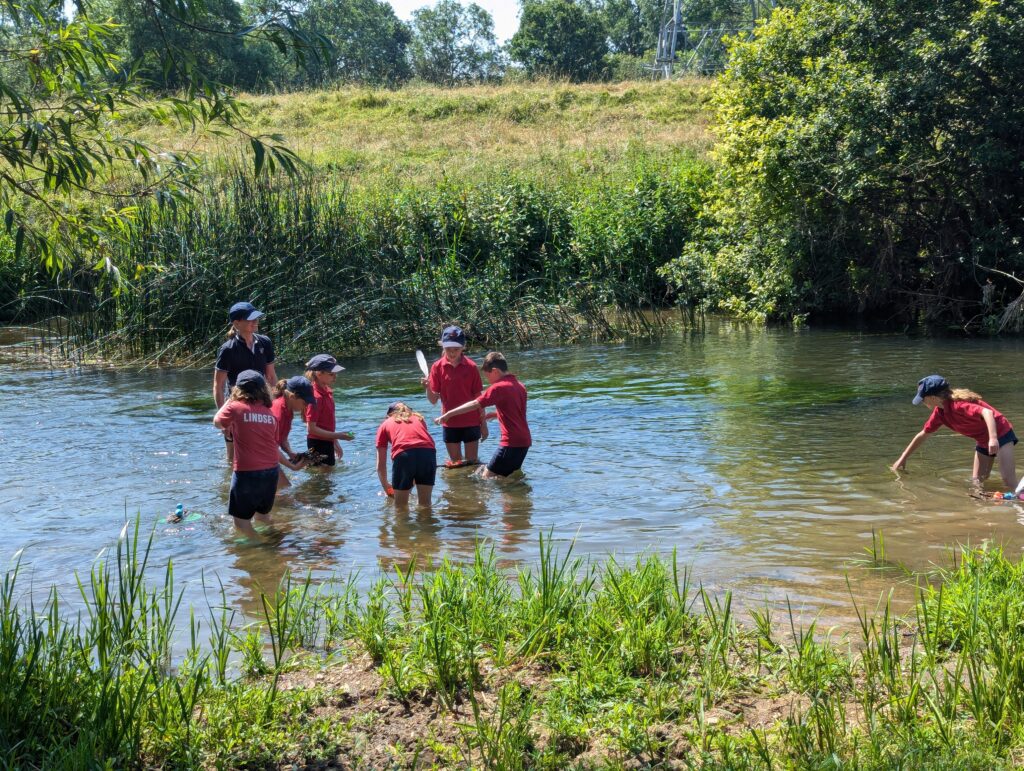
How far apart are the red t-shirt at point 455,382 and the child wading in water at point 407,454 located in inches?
60.5

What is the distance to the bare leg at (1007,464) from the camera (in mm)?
9195

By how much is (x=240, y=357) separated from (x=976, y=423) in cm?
704

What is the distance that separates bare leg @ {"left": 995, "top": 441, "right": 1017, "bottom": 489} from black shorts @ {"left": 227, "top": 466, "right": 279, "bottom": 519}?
21.0ft

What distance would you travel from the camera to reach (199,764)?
3.97 m

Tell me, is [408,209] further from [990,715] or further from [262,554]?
[990,715]

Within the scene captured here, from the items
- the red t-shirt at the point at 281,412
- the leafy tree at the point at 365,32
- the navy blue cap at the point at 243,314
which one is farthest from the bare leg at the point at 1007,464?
the leafy tree at the point at 365,32

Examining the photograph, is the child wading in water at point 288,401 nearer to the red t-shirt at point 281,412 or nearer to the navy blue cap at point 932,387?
the red t-shirt at point 281,412

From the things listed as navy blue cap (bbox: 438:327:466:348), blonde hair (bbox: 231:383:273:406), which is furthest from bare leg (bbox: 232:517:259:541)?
navy blue cap (bbox: 438:327:466:348)

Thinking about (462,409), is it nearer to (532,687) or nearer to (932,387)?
(932,387)

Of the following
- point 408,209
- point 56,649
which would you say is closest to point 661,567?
point 56,649

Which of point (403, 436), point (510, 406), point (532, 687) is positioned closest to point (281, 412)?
point (403, 436)

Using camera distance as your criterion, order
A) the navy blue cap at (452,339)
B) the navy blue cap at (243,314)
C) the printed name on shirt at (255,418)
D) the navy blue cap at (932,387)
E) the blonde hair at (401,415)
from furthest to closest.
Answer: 1. the navy blue cap at (452,339)
2. the navy blue cap at (243,314)
3. the navy blue cap at (932,387)
4. the blonde hair at (401,415)
5. the printed name on shirt at (255,418)

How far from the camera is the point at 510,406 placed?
9914 mm

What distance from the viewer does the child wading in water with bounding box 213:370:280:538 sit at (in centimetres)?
780
